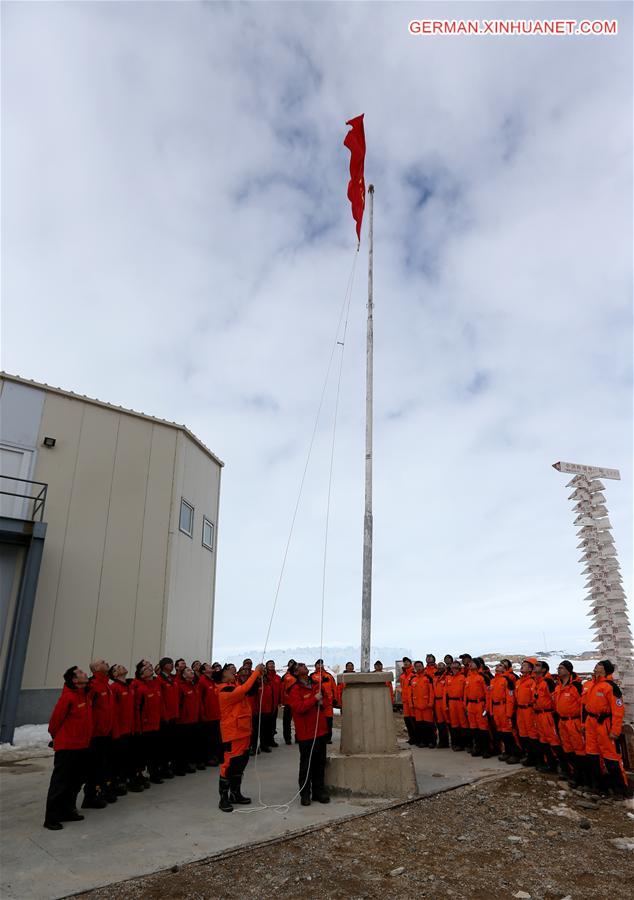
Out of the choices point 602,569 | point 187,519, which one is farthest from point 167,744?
point 602,569

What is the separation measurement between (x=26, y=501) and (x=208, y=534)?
612 centimetres

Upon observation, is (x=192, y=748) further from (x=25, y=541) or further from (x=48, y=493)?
(x=48, y=493)

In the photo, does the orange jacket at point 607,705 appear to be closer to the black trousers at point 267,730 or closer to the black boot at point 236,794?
the black boot at point 236,794

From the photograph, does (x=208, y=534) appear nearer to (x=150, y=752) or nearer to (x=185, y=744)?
(x=185, y=744)

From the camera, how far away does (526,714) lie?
375 inches

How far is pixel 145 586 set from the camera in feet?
49.3

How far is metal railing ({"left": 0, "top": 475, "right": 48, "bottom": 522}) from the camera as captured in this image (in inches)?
541

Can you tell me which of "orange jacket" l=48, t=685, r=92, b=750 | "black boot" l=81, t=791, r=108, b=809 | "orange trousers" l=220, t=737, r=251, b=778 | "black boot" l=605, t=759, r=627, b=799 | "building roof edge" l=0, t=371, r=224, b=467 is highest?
"building roof edge" l=0, t=371, r=224, b=467

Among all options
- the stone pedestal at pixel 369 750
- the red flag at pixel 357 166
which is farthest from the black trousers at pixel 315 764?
the red flag at pixel 357 166

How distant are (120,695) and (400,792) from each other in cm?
392

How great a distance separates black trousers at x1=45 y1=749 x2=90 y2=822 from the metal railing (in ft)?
25.3

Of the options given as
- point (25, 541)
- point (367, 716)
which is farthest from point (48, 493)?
point (367, 716)

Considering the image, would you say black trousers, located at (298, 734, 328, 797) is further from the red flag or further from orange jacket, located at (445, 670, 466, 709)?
the red flag

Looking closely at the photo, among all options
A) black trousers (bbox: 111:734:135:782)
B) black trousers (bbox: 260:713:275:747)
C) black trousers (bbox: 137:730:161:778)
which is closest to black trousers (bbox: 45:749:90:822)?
black trousers (bbox: 111:734:135:782)
